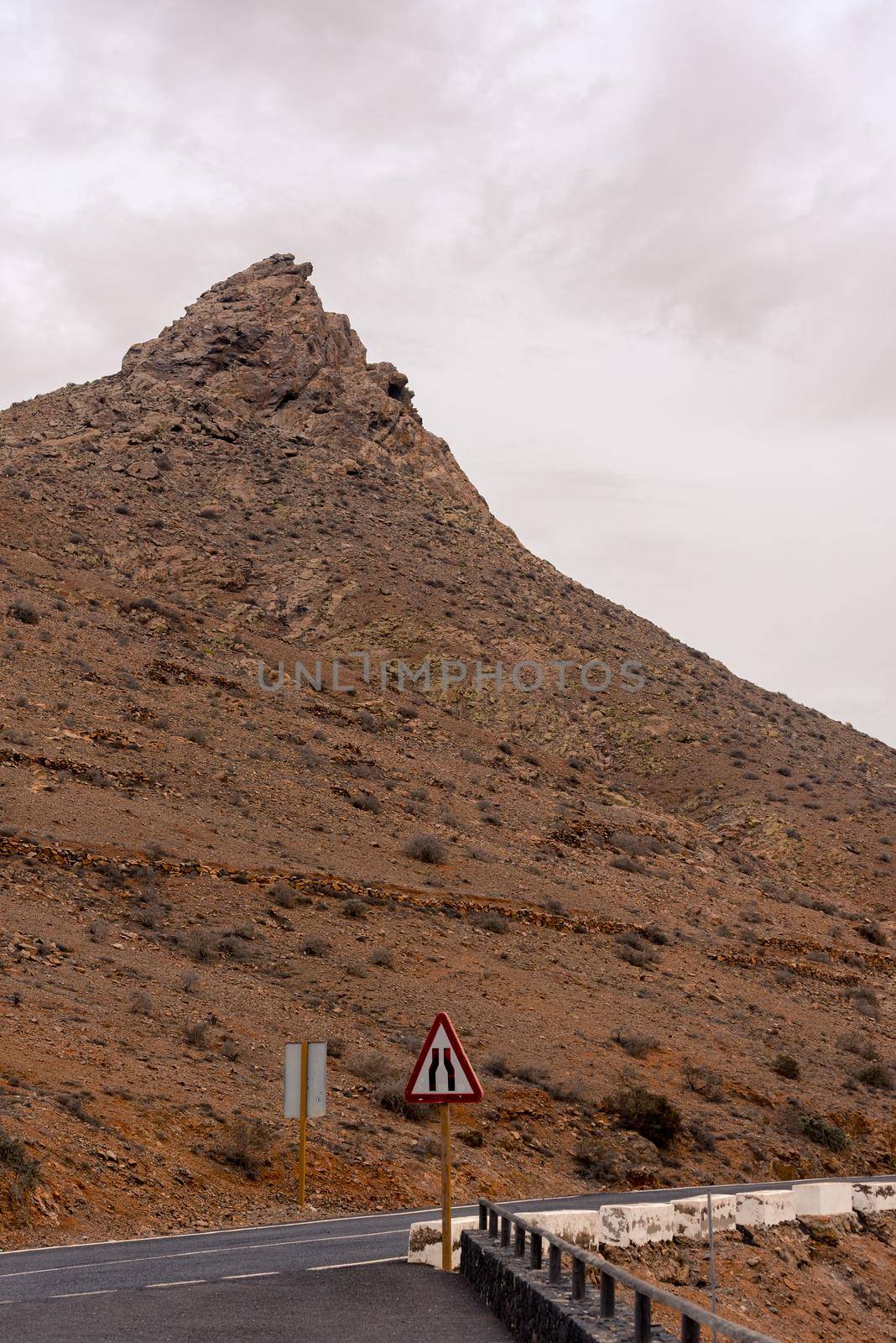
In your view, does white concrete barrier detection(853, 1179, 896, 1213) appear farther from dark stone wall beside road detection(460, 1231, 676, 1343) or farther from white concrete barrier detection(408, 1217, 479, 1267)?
dark stone wall beside road detection(460, 1231, 676, 1343)

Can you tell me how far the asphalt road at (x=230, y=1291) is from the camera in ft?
32.1

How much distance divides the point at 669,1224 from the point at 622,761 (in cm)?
4959

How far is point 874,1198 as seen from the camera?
19.9 metres

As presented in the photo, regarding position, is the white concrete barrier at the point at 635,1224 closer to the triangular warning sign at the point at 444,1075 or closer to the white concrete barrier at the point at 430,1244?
the white concrete barrier at the point at 430,1244

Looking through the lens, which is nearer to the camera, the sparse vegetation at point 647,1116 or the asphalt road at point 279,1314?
the asphalt road at point 279,1314

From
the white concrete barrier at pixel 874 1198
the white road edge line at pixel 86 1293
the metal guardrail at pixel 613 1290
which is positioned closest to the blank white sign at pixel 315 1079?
the metal guardrail at pixel 613 1290

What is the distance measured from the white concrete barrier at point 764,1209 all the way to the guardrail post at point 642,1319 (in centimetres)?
1103

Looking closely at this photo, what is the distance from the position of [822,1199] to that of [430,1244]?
8161 mm

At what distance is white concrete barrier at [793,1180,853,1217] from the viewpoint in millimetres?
18750

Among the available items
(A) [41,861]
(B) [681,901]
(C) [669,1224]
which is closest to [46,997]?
(A) [41,861]

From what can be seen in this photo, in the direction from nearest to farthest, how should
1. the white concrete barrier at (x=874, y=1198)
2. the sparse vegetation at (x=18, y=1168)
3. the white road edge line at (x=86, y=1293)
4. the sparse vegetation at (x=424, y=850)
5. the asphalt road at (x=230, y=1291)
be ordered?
1. the asphalt road at (x=230, y=1291)
2. the white road edge line at (x=86, y=1293)
3. the sparse vegetation at (x=18, y=1168)
4. the white concrete barrier at (x=874, y=1198)
5. the sparse vegetation at (x=424, y=850)

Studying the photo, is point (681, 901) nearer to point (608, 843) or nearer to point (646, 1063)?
point (608, 843)

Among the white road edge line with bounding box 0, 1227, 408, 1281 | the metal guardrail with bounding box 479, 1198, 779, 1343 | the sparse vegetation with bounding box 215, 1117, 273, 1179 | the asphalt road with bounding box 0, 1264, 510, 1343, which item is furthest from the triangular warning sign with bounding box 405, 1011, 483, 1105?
the sparse vegetation with bounding box 215, 1117, 273, 1179

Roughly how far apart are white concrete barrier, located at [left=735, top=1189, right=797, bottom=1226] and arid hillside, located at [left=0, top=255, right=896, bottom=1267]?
5635mm
